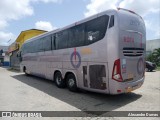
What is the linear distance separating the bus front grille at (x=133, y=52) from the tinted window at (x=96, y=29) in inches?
42.3

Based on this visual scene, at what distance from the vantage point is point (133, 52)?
24.0ft

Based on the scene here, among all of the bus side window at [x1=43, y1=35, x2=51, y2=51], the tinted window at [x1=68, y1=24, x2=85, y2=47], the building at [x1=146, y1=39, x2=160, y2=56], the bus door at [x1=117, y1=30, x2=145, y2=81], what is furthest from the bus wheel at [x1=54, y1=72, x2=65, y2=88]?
the building at [x1=146, y1=39, x2=160, y2=56]

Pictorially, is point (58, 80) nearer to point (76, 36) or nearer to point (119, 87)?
point (76, 36)

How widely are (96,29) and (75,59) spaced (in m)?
1.97

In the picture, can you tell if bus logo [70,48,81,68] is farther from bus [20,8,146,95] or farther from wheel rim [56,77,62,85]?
wheel rim [56,77,62,85]

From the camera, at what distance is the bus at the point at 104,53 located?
669cm

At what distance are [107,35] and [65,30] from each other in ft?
11.3

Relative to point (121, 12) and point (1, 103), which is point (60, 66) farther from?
point (121, 12)

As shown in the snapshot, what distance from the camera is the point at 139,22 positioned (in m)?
7.74

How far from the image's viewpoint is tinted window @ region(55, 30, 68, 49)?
378 inches

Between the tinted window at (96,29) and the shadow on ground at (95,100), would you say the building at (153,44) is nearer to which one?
the shadow on ground at (95,100)

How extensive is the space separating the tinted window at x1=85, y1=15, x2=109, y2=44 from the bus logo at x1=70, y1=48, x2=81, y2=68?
0.93 m

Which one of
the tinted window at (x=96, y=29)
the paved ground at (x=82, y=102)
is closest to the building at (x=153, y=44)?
the paved ground at (x=82, y=102)

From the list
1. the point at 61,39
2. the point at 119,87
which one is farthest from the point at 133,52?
the point at 61,39
